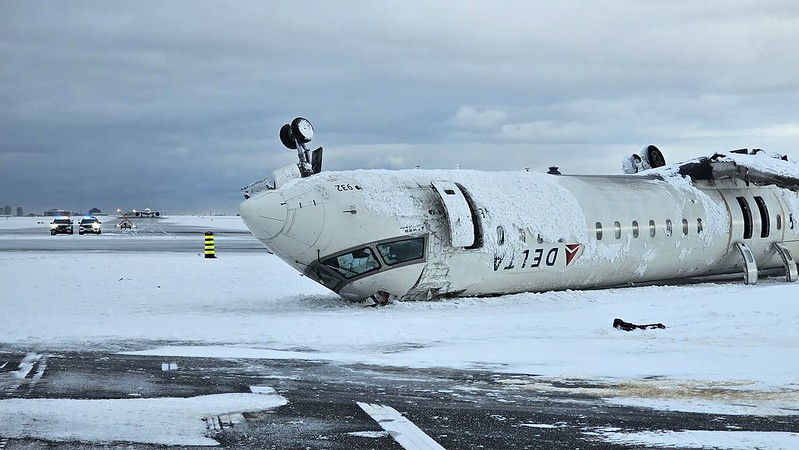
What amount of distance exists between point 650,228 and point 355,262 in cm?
945

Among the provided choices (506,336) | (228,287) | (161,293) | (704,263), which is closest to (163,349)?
(506,336)

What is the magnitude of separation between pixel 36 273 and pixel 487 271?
55.7 ft

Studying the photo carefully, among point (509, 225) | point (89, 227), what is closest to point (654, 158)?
point (509, 225)

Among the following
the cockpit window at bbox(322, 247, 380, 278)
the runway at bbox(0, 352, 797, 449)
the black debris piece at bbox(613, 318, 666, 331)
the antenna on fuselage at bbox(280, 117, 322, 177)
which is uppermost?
the antenna on fuselage at bbox(280, 117, 322, 177)

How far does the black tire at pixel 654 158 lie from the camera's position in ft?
97.8

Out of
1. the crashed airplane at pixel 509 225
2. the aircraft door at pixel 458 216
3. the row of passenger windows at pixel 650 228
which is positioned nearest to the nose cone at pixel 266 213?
the crashed airplane at pixel 509 225

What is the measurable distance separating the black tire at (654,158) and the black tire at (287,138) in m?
14.0

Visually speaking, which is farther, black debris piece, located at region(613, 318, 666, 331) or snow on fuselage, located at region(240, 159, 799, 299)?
snow on fuselage, located at region(240, 159, 799, 299)

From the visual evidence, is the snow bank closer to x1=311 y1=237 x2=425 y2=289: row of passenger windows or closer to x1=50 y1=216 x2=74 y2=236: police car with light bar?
x1=311 y1=237 x2=425 y2=289: row of passenger windows

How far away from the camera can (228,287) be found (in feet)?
85.5

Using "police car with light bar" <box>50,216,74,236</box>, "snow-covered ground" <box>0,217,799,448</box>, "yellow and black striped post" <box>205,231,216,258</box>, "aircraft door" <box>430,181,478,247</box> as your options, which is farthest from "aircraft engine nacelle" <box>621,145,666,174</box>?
"police car with light bar" <box>50,216,74,236</box>

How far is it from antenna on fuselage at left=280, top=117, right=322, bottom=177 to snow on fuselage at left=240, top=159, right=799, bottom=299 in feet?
2.71

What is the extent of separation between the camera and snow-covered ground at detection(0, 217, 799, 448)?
1067 centimetres

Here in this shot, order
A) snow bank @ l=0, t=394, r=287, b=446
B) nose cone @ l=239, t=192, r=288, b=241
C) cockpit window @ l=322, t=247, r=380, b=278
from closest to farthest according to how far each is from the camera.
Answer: snow bank @ l=0, t=394, r=287, b=446 → nose cone @ l=239, t=192, r=288, b=241 → cockpit window @ l=322, t=247, r=380, b=278
